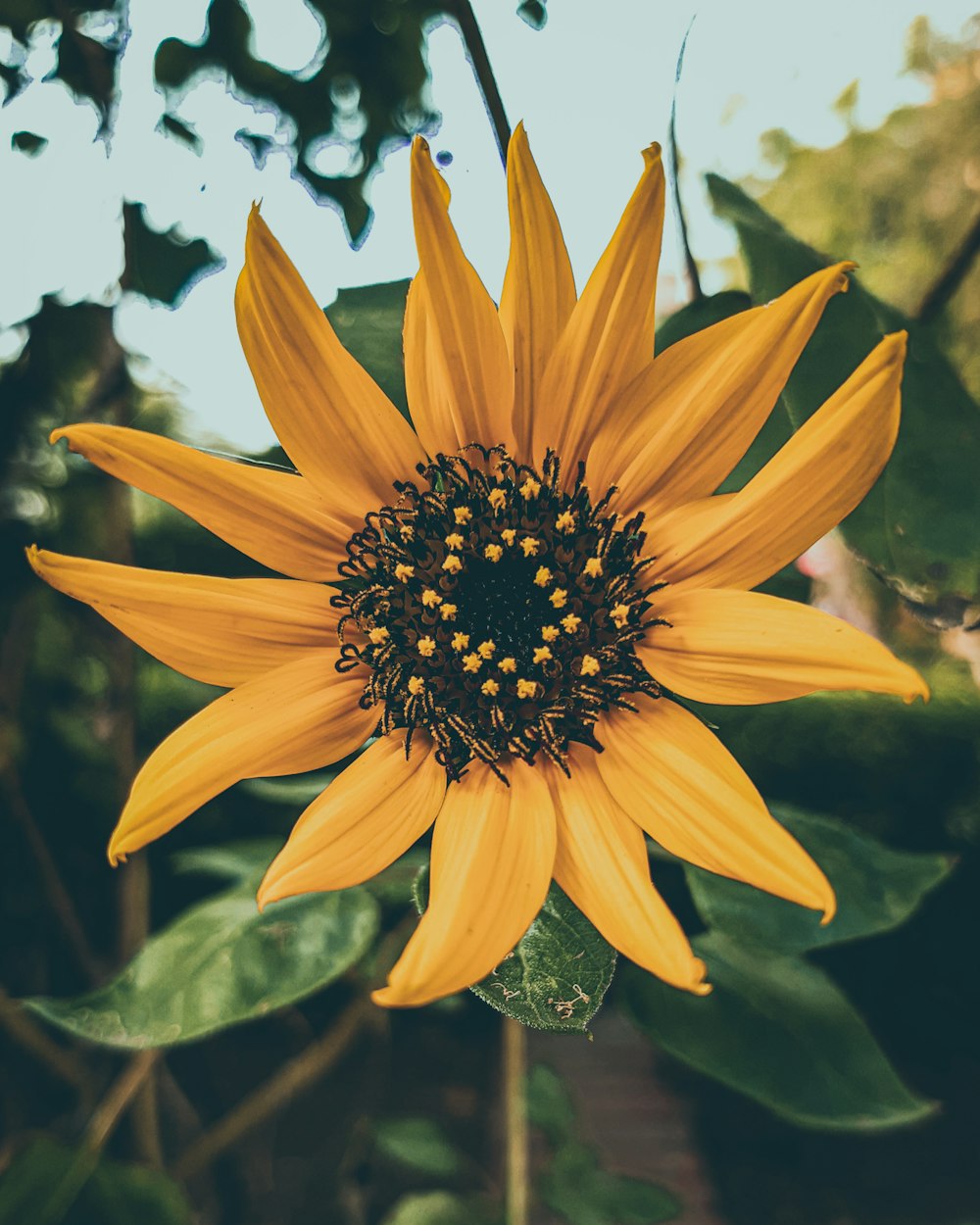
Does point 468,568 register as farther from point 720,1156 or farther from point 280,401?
point 720,1156

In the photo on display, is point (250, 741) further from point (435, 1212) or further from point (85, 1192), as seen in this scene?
point (435, 1212)

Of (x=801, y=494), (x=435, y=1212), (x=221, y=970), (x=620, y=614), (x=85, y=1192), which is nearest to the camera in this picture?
(x=801, y=494)

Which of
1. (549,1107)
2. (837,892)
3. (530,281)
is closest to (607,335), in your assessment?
(530,281)

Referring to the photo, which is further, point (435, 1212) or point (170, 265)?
point (435, 1212)

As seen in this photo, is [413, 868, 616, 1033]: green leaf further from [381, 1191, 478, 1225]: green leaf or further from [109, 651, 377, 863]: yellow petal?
[381, 1191, 478, 1225]: green leaf

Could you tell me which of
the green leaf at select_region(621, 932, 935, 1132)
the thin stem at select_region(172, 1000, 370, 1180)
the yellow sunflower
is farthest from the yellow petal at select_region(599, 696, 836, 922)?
the thin stem at select_region(172, 1000, 370, 1180)

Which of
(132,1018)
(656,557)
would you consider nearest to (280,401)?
(656,557)
